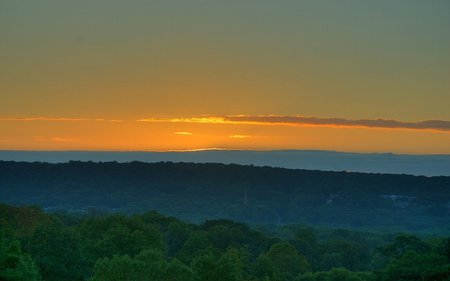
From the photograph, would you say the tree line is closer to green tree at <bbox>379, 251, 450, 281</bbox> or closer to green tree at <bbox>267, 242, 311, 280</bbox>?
green tree at <bbox>379, 251, 450, 281</bbox>

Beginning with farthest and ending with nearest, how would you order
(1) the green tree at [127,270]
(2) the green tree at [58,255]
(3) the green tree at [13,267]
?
(2) the green tree at [58,255] → (1) the green tree at [127,270] → (3) the green tree at [13,267]

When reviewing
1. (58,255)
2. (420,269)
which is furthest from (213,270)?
(420,269)

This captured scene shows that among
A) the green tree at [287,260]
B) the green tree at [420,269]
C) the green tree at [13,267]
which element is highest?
the green tree at [13,267]

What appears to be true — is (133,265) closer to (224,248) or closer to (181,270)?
(181,270)

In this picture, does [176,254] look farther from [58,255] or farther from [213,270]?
[213,270]

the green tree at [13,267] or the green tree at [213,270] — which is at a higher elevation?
the green tree at [13,267]

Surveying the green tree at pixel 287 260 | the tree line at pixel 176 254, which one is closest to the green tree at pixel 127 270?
the tree line at pixel 176 254

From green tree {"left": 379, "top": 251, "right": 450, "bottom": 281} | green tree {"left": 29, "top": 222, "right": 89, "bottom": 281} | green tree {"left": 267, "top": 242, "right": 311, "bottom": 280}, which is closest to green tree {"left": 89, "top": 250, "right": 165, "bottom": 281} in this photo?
green tree {"left": 29, "top": 222, "right": 89, "bottom": 281}

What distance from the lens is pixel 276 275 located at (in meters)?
124

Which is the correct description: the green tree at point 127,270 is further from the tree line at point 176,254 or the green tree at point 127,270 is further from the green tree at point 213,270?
the green tree at point 213,270

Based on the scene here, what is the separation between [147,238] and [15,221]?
53.9 ft

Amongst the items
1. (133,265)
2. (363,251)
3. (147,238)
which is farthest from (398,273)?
(363,251)

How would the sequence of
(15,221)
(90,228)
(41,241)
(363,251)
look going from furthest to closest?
(363,251)
(90,228)
(15,221)
(41,241)

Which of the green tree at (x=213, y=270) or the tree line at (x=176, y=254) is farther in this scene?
the green tree at (x=213, y=270)
